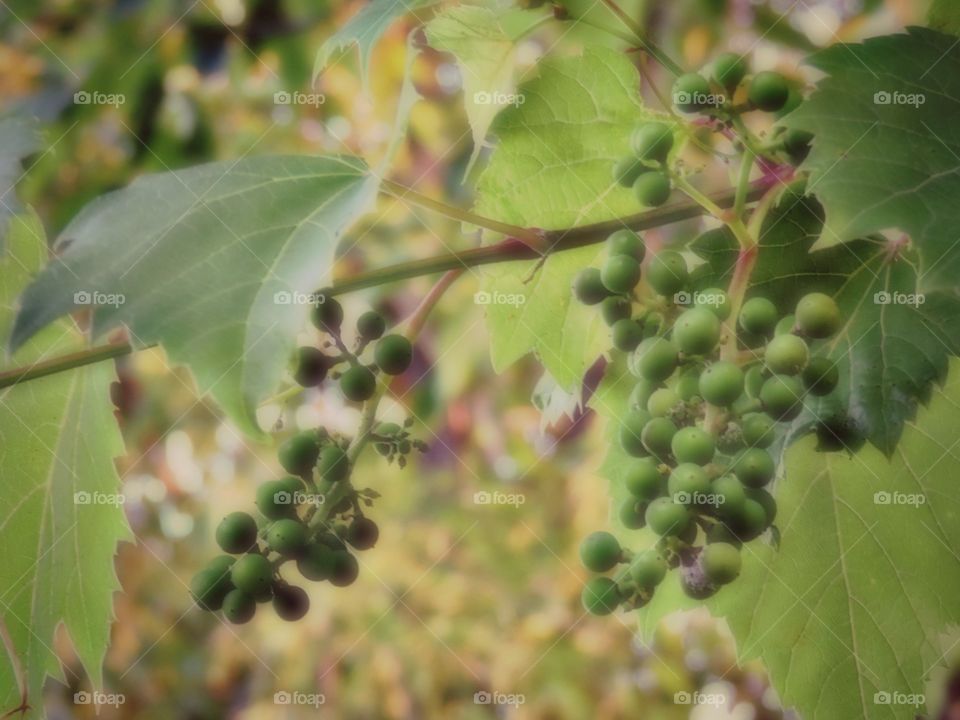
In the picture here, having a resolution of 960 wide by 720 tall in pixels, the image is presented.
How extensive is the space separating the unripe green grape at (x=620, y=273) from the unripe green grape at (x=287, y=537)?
0.13 meters

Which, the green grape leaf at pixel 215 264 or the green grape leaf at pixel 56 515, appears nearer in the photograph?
the green grape leaf at pixel 215 264

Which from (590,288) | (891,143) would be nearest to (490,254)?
(590,288)

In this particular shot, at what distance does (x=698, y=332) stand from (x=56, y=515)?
0.30 metres

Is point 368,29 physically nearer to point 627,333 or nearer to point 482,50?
point 482,50

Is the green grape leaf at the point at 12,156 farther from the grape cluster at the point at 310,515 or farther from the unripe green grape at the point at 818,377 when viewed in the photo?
the unripe green grape at the point at 818,377

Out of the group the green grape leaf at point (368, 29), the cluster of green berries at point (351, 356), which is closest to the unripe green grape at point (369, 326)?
the cluster of green berries at point (351, 356)

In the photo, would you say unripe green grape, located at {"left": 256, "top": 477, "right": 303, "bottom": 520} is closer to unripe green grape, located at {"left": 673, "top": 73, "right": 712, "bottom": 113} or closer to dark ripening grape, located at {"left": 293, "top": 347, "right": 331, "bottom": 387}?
dark ripening grape, located at {"left": 293, "top": 347, "right": 331, "bottom": 387}

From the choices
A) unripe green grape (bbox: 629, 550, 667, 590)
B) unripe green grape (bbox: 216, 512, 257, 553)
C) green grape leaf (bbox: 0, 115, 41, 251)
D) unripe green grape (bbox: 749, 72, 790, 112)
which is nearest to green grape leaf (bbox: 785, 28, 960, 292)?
unripe green grape (bbox: 749, 72, 790, 112)

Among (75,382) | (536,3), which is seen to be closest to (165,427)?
(75,382)

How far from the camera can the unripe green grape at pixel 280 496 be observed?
356 mm

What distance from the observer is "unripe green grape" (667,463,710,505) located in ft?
1.00

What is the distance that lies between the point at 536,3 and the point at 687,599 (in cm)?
25

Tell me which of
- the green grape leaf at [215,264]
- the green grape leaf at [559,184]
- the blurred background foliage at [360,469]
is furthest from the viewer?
the blurred background foliage at [360,469]

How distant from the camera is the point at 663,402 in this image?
335 millimetres
